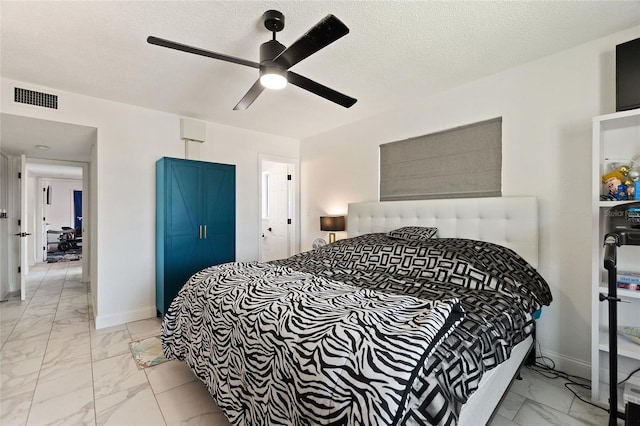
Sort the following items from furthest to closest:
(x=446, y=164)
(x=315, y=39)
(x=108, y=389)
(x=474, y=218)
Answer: (x=446, y=164), (x=474, y=218), (x=108, y=389), (x=315, y=39)

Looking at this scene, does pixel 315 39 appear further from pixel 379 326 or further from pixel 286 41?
pixel 379 326

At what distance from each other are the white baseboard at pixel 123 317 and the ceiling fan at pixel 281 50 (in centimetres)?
290

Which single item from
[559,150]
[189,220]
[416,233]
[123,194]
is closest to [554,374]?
[416,233]

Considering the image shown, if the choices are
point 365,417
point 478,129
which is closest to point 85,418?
point 365,417

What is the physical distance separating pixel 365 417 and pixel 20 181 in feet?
19.1

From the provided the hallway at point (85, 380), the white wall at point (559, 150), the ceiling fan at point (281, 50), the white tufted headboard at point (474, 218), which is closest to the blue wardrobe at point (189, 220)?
the hallway at point (85, 380)

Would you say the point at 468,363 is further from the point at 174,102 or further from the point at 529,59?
the point at 174,102

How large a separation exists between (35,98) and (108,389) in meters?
2.81

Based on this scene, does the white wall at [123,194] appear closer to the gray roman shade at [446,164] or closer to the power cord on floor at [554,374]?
the gray roman shade at [446,164]

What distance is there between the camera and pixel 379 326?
1.14m

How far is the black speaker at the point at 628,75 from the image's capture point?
180 centimetres

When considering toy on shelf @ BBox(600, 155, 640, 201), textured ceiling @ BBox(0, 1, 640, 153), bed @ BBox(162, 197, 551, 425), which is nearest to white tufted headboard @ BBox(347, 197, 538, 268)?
bed @ BBox(162, 197, 551, 425)

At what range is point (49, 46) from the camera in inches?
83.9

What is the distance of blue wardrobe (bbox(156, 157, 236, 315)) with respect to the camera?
327 cm
